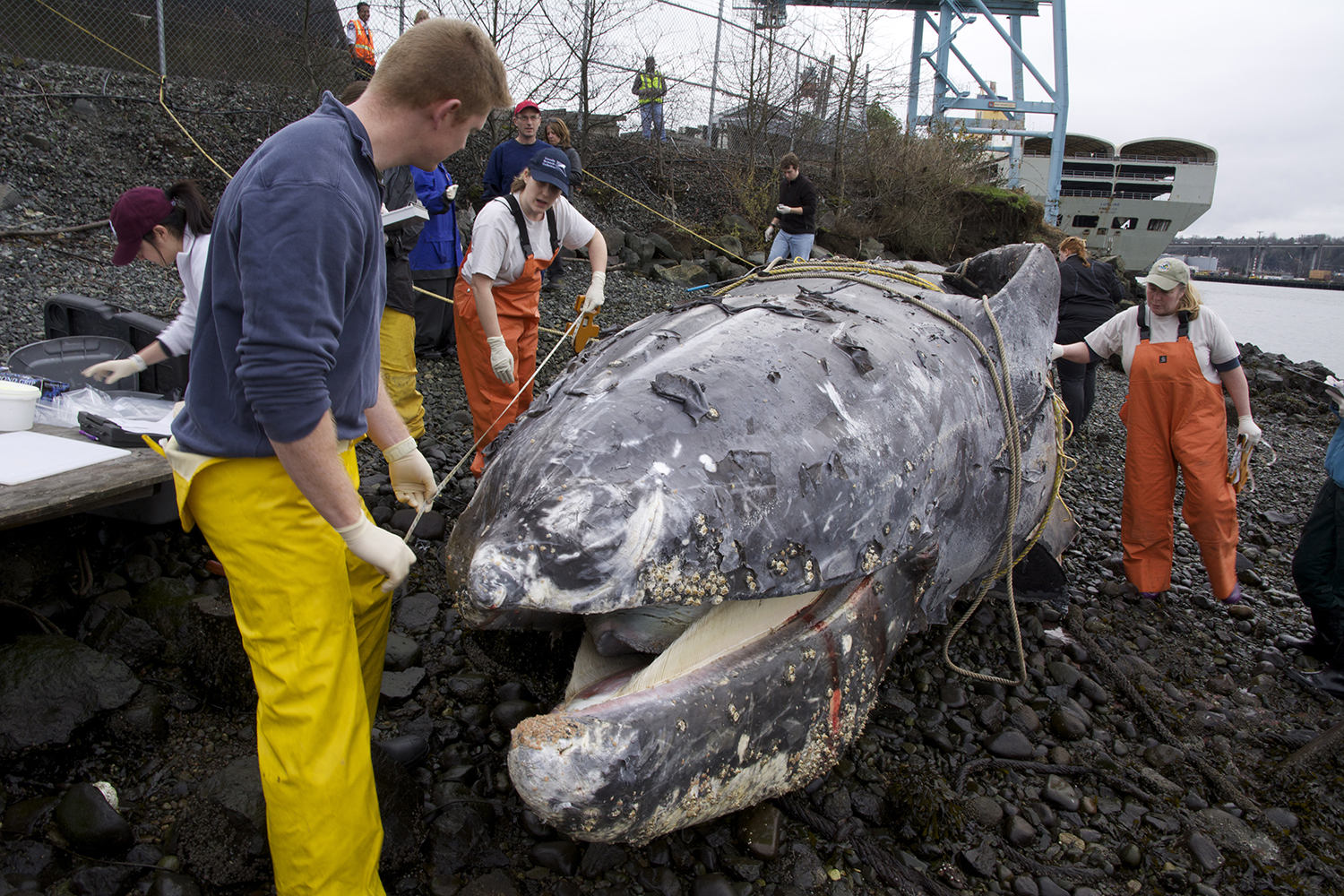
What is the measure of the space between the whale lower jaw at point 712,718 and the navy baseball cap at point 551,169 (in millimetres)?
2949

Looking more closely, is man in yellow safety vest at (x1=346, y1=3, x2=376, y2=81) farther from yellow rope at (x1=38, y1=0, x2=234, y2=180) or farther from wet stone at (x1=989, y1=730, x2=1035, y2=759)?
wet stone at (x1=989, y1=730, x2=1035, y2=759)

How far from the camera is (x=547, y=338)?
8336 millimetres

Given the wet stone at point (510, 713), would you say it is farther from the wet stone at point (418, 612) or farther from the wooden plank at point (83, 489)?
the wooden plank at point (83, 489)

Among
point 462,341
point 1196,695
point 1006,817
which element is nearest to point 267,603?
point 1006,817

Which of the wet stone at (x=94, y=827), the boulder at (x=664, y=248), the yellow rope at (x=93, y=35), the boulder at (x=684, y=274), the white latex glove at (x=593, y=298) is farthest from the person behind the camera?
the boulder at (x=664, y=248)

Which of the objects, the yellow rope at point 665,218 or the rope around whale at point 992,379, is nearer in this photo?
the rope around whale at point 992,379

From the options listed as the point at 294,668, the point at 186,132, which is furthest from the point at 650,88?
the point at 294,668

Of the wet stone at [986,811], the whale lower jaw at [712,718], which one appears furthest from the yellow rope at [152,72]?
the wet stone at [986,811]

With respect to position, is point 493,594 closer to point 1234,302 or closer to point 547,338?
point 547,338

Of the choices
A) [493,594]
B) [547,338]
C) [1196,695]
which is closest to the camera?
[493,594]

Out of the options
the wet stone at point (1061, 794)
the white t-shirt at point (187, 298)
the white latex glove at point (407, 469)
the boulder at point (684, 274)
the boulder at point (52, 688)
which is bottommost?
the wet stone at point (1061, 794)

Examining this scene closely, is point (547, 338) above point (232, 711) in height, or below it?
above

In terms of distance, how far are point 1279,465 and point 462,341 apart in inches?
366

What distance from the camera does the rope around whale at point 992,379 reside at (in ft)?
9.68
